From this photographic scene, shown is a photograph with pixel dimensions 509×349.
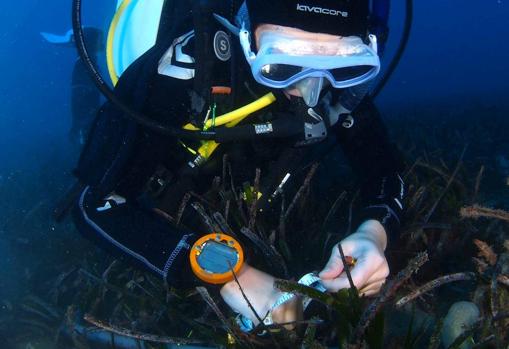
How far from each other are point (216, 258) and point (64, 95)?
74.2ft

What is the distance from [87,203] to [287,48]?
1560mm

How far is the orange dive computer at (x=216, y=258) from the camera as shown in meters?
2.15

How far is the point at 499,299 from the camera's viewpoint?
206 centimetres

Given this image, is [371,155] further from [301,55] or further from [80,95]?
[80,95]

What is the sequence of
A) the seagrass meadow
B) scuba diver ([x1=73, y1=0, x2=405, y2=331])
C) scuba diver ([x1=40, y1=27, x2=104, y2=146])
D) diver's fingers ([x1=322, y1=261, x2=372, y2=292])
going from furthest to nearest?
scuba diver ([x1=40, y1=27, x2=104, y2=146]), scuba diver ([x1=73, y1=0, x2=405, y2=331]), diver's fingers ([x1=322, y1=261, x2=372, y2=292]), the seagrass meadow

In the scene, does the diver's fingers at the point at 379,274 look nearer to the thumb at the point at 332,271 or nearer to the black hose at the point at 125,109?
the thumb at the point at 332,271

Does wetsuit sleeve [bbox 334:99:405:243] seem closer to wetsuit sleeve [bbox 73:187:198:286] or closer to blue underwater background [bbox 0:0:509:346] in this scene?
wetsuit sleeve [bbox 73:187:198:286]

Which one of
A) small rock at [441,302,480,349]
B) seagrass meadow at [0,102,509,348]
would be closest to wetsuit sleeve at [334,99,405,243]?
seagrass meadow at [0,102,509,348]

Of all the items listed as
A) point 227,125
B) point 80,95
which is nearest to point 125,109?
point 227,125

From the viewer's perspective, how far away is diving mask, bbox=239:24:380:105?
7.51ft

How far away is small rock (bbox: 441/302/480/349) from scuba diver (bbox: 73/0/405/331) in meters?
0.35

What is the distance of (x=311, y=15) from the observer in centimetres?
231

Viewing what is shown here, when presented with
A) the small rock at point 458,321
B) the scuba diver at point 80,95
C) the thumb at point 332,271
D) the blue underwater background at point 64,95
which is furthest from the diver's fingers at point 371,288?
the scuba diver at point 80,95

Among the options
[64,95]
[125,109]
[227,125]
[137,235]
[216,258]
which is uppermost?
[125,109]
